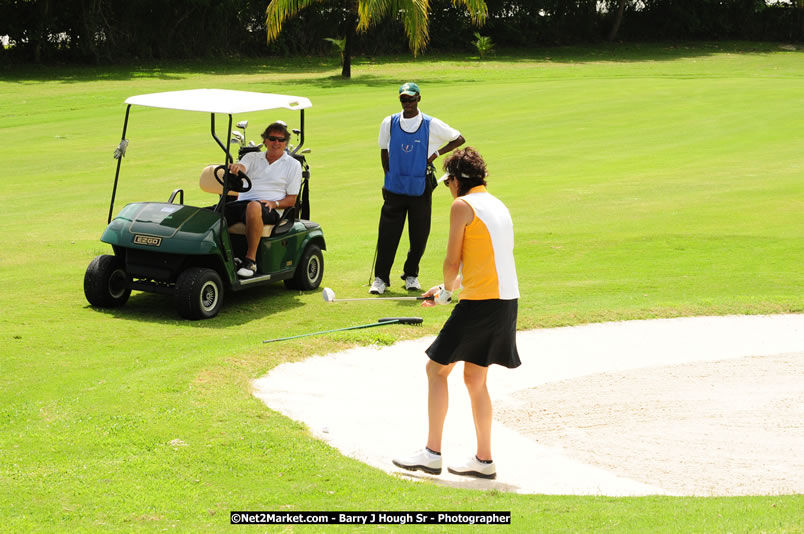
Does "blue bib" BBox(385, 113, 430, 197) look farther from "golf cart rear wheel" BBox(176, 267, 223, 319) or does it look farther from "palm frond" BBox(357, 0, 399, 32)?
"palm frond" BBox(357, 0, 399, 32)

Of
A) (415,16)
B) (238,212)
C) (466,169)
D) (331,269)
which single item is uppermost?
(415,16)

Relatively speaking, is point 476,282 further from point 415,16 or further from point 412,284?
point 415,16

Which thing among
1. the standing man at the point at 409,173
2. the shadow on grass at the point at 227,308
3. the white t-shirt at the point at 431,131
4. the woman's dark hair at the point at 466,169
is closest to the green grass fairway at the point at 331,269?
the shadow on grass at the point at 227,308

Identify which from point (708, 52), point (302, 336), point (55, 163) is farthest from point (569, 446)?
point (708, 52)

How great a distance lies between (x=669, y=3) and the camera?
54781 millimetres

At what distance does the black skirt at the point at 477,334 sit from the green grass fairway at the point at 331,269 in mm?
784

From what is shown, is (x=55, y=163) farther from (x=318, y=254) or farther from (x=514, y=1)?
(x=514, y=1)

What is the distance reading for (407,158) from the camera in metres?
11.2

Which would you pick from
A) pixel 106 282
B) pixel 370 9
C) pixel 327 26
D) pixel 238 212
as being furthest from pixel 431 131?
pixel 327 26

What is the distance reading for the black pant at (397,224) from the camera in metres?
11.5

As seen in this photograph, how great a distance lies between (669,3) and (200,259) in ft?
161

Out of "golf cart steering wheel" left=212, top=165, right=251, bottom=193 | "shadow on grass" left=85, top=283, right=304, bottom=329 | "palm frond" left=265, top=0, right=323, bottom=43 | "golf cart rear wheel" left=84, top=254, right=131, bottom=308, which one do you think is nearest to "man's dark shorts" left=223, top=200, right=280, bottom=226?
"golf cart steering wheel" left=212, top=165, right=251, bottom=193

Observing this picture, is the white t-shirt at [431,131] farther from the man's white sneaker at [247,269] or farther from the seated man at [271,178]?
the man's white sneaker at [247,269]

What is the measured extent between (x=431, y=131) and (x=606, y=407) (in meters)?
4.17
